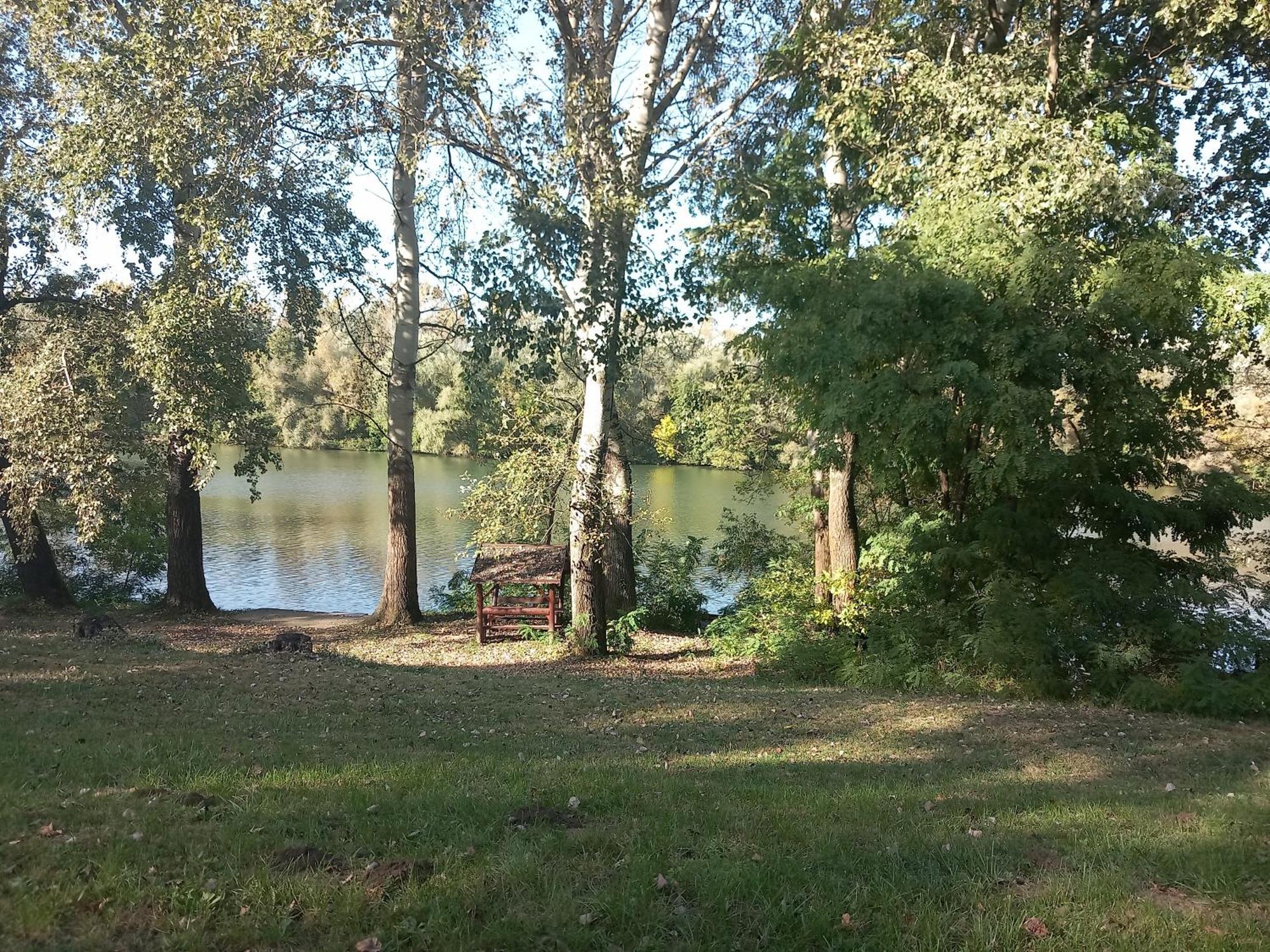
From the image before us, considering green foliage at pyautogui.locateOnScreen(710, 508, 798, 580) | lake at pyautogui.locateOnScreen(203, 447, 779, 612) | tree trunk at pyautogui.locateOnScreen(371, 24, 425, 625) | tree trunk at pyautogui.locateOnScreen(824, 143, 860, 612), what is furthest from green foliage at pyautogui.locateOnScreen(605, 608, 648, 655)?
green foliage at pyautogui.locateOnScreen(710, 508, 798, 580)

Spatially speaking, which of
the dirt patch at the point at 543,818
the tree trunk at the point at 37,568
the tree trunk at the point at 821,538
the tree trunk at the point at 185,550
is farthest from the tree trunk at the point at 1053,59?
the tree trunk at the point at 37,568

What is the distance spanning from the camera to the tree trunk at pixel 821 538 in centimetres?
1320

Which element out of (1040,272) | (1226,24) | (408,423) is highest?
(1226,24)

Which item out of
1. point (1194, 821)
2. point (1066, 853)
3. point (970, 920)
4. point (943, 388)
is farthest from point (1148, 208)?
point (970, 920)

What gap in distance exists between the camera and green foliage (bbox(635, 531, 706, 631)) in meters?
16.9

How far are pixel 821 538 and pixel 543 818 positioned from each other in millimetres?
10054

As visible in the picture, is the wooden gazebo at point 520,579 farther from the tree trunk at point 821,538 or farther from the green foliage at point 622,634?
the tree trunk at point 821,538

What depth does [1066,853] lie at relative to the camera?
156 inches

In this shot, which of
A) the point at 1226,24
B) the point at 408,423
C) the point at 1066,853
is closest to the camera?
the point at 1066,853

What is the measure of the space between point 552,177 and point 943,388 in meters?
5.31

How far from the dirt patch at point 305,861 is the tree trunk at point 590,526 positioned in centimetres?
921

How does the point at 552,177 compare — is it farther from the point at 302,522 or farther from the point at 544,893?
the point at 302,522

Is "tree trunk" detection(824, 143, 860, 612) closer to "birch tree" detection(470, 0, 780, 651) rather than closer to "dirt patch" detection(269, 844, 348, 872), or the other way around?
"birch tree" detection(470, 0, 780, 651)

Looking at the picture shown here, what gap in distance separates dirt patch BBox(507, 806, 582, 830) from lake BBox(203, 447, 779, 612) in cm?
1091
